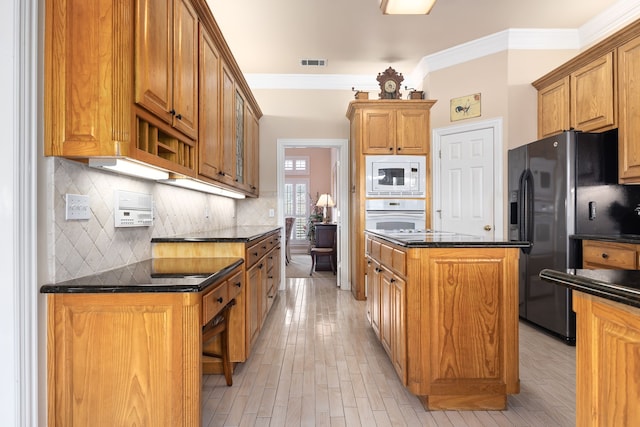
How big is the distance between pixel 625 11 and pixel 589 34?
0.50m

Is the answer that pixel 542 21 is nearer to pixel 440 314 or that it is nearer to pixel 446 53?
pixel 446 53

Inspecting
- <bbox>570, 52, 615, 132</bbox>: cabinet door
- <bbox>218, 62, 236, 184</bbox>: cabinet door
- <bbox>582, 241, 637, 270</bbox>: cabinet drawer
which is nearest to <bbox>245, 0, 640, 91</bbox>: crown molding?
<bbox>570, 52, 615, 132</bbox>: cabinet door

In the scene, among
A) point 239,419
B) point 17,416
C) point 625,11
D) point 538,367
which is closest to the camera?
point 17,416

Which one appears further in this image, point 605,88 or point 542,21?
point 542,21

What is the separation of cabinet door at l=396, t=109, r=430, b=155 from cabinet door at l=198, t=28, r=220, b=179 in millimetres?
2526

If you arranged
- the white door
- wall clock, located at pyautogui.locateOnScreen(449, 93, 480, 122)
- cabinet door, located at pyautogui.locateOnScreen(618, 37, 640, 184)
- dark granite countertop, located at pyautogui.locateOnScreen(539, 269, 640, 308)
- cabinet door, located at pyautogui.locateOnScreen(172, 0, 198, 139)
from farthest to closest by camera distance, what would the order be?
A: wall clock, located at pyautogui.locateOnScreen(449, 93, 480, 122) → the white door → cabinet door, located at pyautogui.locateOnScreen(618, 37, 640, 184) → cabinet door, located at pyautogui.locateOnScreen(172, 0, 198, 139) → dark granite countertop, located at pyautogui.locateOnScreen(539, 269, 640, 308)

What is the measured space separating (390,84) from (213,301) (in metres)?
3.82

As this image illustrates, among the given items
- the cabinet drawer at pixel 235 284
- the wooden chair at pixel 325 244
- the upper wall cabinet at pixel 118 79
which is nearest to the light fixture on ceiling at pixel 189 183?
the upper wall cabinet at pixel 118 79

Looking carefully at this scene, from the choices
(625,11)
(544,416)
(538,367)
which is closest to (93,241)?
(544,416)

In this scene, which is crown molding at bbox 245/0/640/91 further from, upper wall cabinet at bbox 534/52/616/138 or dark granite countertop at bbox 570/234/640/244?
dark granite countertop at bbox 570/234/640/244

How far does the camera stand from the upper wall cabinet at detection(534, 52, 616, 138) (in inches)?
120

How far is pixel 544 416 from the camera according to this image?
6.42 ft

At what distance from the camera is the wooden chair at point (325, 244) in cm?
630

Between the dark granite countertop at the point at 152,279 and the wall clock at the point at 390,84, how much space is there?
3.38 metres
